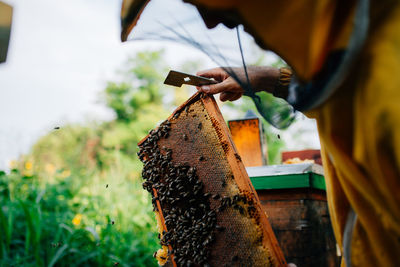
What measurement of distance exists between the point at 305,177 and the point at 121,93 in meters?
18.7

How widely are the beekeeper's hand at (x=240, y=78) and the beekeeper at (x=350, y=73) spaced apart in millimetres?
387

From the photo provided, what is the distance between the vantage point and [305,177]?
2.75 metres

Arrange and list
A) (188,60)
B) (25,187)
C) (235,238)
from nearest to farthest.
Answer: (235,238) < (25,187) < (188,60)

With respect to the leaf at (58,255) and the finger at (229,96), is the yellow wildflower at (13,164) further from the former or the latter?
the finger at (229,96)

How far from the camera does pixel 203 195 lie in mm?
2102

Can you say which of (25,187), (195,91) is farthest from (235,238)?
(25,187)

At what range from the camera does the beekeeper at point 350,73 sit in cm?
100

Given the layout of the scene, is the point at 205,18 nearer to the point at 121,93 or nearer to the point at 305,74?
the point at 305,74

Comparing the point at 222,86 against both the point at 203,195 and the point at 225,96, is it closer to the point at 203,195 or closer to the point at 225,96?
the point at 225,96

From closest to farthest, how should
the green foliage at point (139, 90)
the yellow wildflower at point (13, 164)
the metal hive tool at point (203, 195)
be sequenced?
the metal hive tool at point (203, 195), the yellow wildflower at point (13, 164), the green foliage at point (139, 90)

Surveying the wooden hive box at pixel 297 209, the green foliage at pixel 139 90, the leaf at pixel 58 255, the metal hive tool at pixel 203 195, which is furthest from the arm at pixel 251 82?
the green foliage at pixel 139 90

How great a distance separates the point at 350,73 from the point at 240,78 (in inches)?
21.3

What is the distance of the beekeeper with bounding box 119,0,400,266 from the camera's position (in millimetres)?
998

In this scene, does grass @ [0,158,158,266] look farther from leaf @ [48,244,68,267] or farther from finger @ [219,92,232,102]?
finger @ [219,92,232,102]
